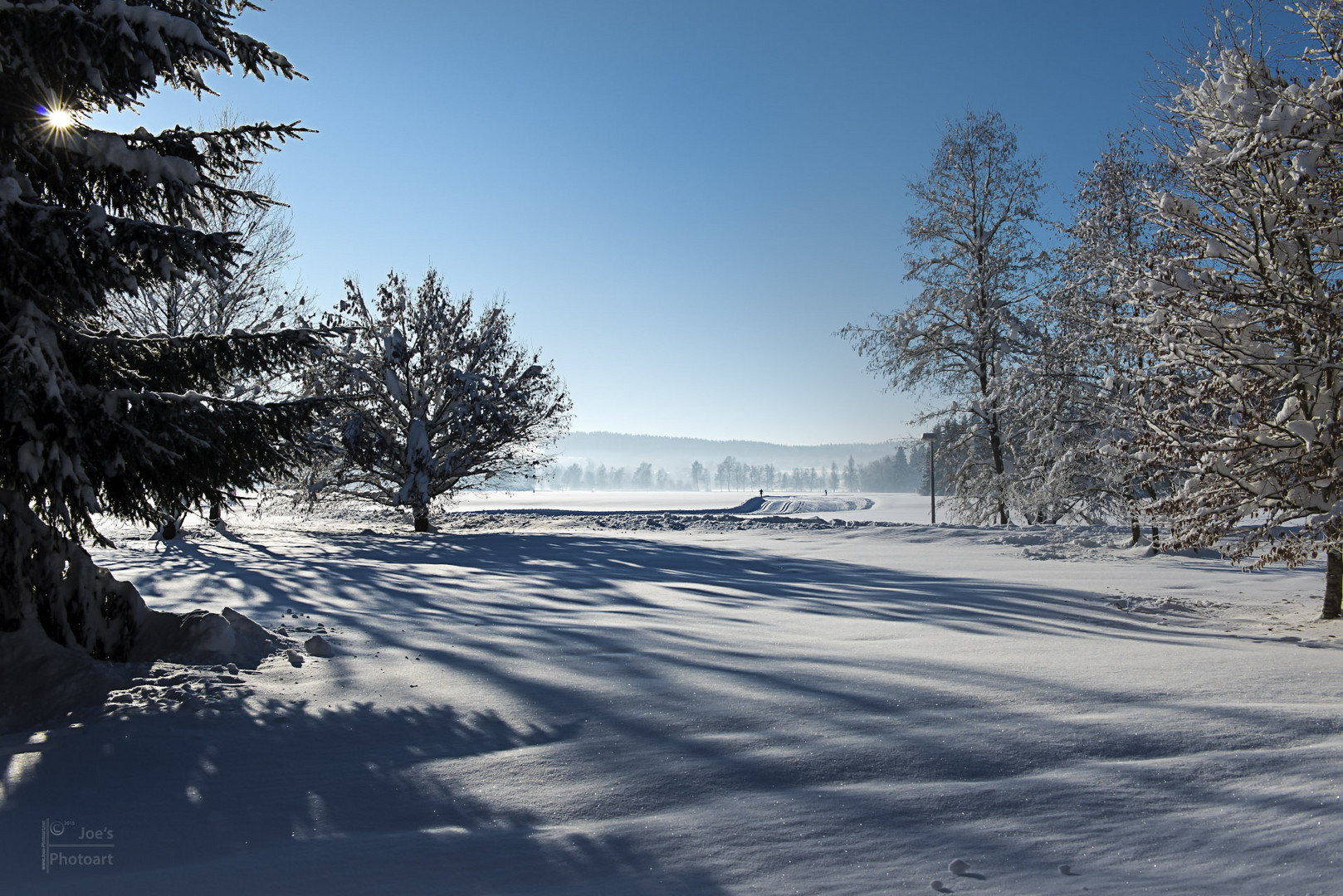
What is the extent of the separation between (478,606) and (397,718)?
11.7 feet

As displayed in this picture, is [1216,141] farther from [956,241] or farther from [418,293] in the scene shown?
[418,293]

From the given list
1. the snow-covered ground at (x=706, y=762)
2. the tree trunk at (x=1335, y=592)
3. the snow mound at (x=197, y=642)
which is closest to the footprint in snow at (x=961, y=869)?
the snow-covered ground at (x=706, y=762)

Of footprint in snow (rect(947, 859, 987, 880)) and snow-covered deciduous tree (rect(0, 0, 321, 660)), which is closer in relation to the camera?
footprint in snow (rect(947, 859, 987, 880))

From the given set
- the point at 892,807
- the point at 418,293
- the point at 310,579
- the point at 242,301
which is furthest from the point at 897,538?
the point at 242,301

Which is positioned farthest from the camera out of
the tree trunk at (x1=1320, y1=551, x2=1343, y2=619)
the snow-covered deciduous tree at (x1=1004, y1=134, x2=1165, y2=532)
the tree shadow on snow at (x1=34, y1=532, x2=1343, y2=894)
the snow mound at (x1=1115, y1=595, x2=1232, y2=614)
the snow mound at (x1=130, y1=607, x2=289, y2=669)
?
the snow-covered deciduous tree at (x1=1004, y1=134, x2=1165, y2=532)

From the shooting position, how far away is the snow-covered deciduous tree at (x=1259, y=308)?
551 cm

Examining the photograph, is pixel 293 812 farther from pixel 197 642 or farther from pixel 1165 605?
pixel 1165 605

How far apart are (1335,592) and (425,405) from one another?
1688 cm

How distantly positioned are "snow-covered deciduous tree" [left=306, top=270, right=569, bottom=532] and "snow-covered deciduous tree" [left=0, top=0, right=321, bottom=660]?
12.0m

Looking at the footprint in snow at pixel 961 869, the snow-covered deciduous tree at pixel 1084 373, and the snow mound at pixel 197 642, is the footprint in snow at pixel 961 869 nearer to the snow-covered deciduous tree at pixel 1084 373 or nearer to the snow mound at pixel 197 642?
the snow mound at pixel 197 642

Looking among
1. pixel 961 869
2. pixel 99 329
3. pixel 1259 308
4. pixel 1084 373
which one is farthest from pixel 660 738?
pixel 1084 373

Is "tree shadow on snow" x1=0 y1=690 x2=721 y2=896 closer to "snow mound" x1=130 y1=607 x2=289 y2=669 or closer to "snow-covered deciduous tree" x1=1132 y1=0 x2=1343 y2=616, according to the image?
"snow mound" x1=130 y1=607 x2=289 y2=669

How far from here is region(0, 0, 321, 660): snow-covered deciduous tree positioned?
144 inches

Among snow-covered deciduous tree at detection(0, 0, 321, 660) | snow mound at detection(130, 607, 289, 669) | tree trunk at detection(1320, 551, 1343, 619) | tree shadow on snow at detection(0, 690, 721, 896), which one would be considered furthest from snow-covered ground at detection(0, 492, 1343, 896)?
snow-covered deciduous tree at detection(0, 0, 321, 660)
